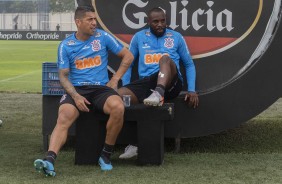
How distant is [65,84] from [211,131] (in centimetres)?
145

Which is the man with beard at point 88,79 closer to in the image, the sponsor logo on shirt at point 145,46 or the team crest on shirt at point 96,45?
the team crest on shirt at point 96,45

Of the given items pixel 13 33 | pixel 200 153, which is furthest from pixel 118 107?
pixel 13 33

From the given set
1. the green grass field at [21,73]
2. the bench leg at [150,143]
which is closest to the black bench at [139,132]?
the bench leg at [150,143]

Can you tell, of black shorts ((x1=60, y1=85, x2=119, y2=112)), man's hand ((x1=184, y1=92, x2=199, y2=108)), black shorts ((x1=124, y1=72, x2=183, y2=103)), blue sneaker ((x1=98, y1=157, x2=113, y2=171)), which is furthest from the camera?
man's hand ((x1=184, y1=92, x2=199, y2=108))

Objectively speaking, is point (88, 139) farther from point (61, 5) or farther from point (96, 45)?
point (61, 5)

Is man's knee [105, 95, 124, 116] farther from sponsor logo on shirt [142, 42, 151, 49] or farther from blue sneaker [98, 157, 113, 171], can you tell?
sponsor logo on shirt [142, 42, 151, 49]

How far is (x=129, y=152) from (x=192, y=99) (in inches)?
28.8

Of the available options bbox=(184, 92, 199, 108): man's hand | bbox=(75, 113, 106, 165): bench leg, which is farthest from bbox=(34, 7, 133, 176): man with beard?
bbox=(184, 92, 199, 108): man's hand

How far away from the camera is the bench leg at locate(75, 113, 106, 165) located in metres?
5.28

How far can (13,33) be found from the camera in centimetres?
4181

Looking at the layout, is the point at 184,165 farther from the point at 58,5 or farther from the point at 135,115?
the point at 58,5

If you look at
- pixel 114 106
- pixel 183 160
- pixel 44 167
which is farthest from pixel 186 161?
pixel 44 167

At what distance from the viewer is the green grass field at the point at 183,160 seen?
473 cm

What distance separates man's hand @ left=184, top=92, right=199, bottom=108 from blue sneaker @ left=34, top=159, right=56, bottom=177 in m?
1.53
